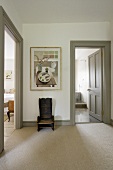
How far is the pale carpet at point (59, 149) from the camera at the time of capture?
5.61 ft

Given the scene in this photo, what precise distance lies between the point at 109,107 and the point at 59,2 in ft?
Result: 9.19

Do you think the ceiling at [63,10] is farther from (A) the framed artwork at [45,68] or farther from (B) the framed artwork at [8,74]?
(B) the framed artwork at [8,74]

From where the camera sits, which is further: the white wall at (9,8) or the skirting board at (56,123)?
the skirting board at (56,123)

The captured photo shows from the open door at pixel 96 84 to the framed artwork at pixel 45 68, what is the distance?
1.26 m

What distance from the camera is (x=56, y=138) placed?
101 inches

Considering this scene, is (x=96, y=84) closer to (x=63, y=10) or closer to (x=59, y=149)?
(x=63, y=10)

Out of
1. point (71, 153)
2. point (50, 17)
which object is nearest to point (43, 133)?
point (71, 153)

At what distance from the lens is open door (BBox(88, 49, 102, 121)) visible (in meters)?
3.83

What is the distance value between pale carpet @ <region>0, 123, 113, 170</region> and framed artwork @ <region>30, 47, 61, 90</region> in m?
1.13

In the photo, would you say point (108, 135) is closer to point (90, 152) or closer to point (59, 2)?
point (90, 152)

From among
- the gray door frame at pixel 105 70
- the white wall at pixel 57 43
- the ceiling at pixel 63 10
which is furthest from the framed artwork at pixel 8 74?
the gray door frame at pixel 105 70

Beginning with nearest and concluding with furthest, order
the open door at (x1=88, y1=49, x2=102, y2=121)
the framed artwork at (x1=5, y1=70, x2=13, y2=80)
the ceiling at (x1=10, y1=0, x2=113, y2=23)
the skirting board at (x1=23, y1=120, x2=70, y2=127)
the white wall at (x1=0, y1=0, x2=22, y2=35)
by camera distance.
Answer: the white wall at (x1=0, y1=0, x2=22, y2=35)
the ceiling at (x1=10, y1=0, x2=113, y2=23)
the skirting board at (x1=23, y1=120, x2=70, y2=127)
the open door at (x1=88, y1=49, x2=102, y2=121)
the framed artwork at (x1=5, y1=70, x2=13, y2=80)

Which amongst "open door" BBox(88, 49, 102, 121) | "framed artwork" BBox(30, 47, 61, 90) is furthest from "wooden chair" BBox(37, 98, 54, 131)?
"open door" BBox(88, 49, 102, 121)

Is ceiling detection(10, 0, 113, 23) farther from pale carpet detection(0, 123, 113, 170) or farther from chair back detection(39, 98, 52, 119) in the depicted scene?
pale carpet detection(0, 123, 113, 170)
